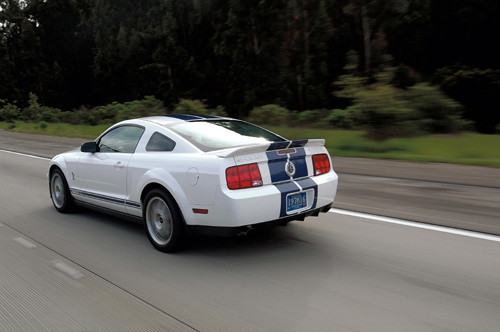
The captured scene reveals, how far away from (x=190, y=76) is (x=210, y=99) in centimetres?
455

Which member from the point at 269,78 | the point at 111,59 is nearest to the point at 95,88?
the point at 111,59

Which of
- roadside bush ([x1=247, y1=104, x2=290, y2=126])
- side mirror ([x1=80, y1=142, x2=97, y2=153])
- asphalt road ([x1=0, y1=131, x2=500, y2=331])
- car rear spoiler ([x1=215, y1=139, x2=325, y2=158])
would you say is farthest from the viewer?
roadside bush ([x1=247, y1=104, x2=290, y2=126])

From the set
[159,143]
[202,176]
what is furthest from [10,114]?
[202,176]

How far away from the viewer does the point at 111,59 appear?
6831 centimetres

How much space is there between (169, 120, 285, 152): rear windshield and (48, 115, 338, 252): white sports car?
0.01 m

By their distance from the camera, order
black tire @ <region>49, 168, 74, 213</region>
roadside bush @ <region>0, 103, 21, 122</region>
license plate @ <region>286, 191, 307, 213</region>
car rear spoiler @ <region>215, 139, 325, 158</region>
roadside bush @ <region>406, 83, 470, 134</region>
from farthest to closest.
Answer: roadside bush @ <region>0, 103, 21, 122</region>, roadside bush @ <region>406, 83, 470, 134</region>, black tire @ <region>49, 168, 74, 213</region>, license plate @ <region>286, 191, 307, 213</region>, car rear spoiler @ <region>215, 139, 325, 158</region>

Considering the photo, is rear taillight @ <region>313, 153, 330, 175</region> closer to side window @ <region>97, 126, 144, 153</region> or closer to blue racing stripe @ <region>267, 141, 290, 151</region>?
blue racing stripe @ <region>267, 141, 290, 151</region>

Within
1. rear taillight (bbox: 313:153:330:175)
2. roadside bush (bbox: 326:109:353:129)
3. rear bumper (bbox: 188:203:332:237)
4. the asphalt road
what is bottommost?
roadside bush (bbox: 326:109:353:129)

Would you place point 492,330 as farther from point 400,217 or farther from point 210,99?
point 210,99

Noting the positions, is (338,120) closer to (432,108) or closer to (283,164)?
(432,108)

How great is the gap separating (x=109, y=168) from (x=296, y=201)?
2.47 meters

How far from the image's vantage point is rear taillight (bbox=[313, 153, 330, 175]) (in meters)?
5.16

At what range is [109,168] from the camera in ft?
19.1

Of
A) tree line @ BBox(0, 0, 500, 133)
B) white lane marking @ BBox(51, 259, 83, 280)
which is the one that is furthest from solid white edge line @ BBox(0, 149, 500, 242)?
tree line @ BBox(0, 0, 500, 133)
